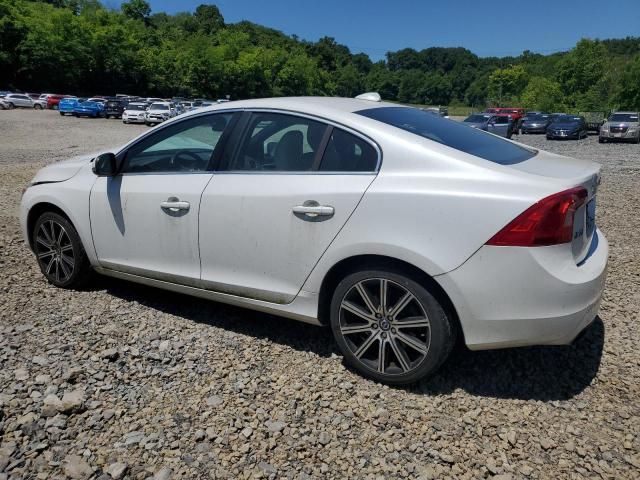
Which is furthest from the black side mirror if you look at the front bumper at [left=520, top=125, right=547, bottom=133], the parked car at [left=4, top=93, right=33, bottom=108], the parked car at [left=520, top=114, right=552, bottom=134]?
the parked car at [left=4, top=93, right=33, bottom=108]

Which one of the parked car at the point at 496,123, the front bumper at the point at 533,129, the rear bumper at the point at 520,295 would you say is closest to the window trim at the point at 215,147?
the rear bumper at the point at 520,295

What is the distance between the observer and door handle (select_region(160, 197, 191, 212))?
354 cm

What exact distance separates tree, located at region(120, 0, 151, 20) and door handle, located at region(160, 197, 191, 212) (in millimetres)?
117672

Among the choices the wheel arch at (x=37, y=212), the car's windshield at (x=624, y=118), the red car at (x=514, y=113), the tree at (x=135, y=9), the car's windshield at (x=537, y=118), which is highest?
the tree at (x=135, y=9)

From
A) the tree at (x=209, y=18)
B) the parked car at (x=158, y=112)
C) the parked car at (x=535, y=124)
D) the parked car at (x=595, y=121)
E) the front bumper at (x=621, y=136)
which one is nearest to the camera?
the front bumper at (x=621, y=136)

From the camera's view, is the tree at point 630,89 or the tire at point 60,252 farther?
the tree at point 630,89

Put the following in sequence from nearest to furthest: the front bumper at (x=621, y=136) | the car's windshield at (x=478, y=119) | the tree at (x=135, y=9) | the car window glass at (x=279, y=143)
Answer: the car window glass at (x=279, y=143), the front bumper at (x=621, y=136), the car's windshield at (x=478, y=119), the tree at (x=135, y=9)

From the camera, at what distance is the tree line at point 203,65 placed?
6356 cm

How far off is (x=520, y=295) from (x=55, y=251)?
3720 mm

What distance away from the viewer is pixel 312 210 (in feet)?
9.95

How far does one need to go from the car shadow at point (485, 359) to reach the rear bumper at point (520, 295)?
417 mm

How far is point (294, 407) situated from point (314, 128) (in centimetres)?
167

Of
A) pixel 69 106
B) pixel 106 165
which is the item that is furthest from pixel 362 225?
pixel 69 106

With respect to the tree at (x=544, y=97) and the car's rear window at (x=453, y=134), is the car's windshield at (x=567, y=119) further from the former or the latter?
the tree at (x=544, y=97)
